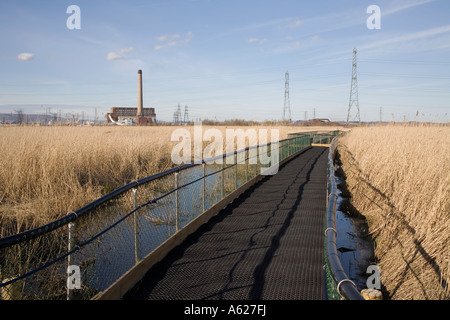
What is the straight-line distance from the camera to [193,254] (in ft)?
19.0

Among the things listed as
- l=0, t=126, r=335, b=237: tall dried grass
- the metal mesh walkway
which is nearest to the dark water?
the metal mesh walkway

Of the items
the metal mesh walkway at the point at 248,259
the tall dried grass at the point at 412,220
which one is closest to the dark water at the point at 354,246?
the tall dried grass at the point at 412,220

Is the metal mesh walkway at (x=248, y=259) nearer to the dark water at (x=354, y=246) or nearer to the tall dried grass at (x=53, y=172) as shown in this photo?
the dark water at (x=354, y=246)

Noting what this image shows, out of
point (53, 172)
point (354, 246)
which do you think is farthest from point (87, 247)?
point (354, 246)

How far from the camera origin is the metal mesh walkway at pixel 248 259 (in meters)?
4.45

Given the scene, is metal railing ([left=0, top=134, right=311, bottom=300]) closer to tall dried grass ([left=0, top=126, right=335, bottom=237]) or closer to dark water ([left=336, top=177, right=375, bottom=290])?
tall dried grass ([left=0, top=126, right=335, bottom=237])

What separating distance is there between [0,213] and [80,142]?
606 centimetres

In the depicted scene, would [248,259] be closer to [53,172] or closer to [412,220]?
[412,220]

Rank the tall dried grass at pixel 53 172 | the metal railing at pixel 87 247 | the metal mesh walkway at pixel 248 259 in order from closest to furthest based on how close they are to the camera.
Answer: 1. the metal railing at pixel 87 247
2. the metal mesh walkway at pixel 248 259
3. the tall dried grass at pixel 53 172

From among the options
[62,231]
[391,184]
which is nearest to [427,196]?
[391,184]

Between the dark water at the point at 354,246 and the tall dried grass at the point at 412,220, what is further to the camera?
the dark water at the point at 354,246

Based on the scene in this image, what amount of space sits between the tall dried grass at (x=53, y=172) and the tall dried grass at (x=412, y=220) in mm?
6239
